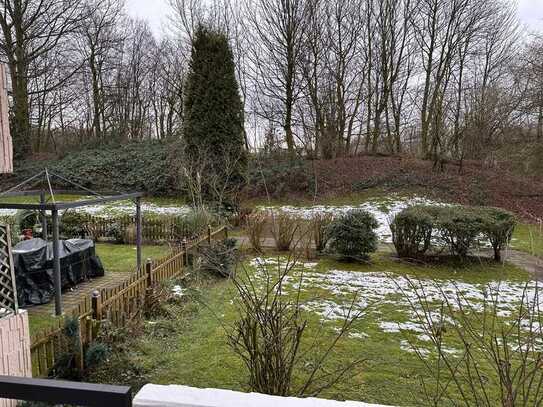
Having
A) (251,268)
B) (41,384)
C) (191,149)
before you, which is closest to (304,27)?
(191,149)

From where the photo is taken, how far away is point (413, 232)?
29.8ft

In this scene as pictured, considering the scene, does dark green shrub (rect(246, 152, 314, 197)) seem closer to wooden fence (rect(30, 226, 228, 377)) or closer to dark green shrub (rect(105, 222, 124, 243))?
dark green shrub (rect(105, 222, 124, 243))

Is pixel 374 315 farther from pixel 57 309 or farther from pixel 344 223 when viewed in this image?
pixel 57 309

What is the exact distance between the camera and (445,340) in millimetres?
4898

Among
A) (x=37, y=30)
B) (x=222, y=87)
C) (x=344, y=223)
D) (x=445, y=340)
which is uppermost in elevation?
(x=37, y=30)

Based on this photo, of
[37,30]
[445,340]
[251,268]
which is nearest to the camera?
[445,340]

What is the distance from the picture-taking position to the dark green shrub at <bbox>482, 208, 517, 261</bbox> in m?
8.60

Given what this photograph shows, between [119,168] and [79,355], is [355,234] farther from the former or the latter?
[119,168]

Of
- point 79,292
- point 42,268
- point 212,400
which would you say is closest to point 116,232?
point 79,292

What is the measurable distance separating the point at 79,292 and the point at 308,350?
489cm

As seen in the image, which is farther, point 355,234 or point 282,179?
point 282,179

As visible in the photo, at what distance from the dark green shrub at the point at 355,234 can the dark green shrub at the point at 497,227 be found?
2.54 metres

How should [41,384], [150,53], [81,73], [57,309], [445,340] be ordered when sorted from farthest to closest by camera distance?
[150,53] < [81,73] < [57,309] < [445,340] < [41,384]

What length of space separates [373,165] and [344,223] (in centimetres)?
1077
